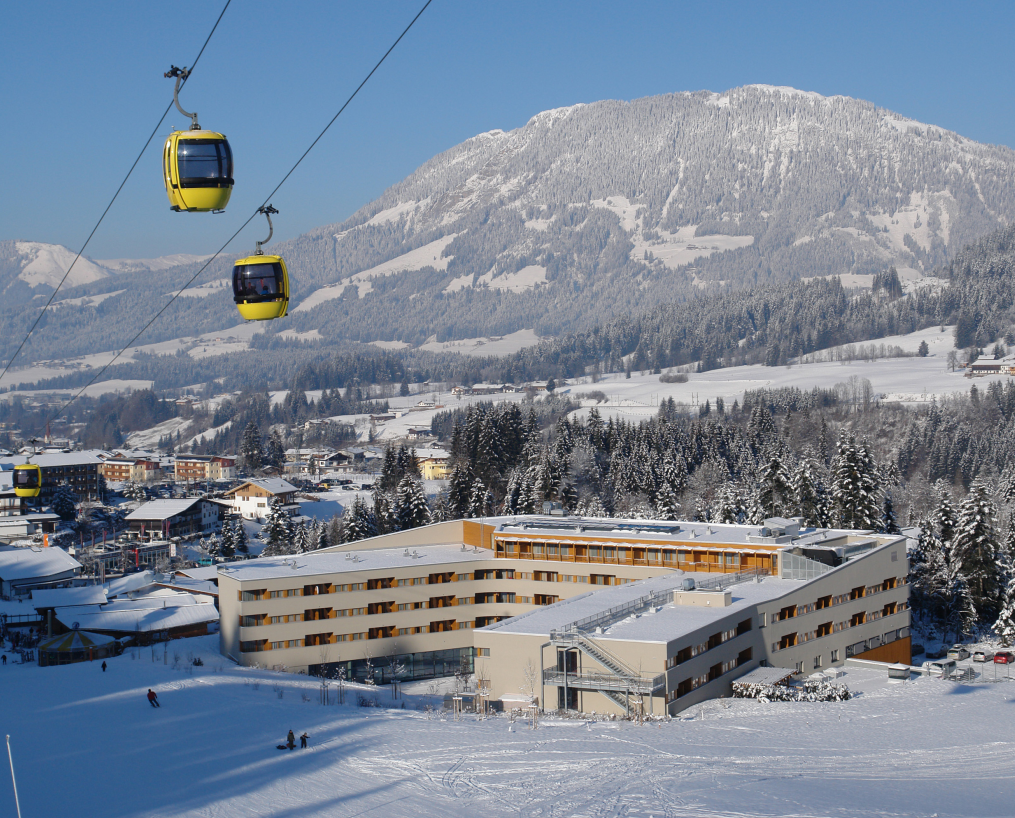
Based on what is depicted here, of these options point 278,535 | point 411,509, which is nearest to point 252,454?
point 278,535

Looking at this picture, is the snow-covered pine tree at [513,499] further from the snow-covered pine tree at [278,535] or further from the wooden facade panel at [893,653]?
the wooden facade panel at [893,653]

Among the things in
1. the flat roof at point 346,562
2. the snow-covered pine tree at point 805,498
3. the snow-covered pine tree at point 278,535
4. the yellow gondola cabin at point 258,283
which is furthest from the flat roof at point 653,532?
the yellow gondola cabin at point 258,283

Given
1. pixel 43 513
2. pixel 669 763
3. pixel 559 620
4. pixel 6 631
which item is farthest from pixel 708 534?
pixel 43 513

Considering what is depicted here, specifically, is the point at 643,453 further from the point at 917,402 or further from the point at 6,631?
the point at 917,402

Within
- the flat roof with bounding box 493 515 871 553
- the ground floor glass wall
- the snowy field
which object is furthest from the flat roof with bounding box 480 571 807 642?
the ground floor glass wall

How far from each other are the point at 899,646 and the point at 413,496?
3228 cm

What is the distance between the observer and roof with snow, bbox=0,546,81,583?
202ft

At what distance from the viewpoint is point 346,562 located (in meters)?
45.3

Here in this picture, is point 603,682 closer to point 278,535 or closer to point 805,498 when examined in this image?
point 805,498

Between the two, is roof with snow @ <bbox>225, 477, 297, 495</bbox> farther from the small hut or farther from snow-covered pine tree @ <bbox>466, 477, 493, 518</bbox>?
the small hut

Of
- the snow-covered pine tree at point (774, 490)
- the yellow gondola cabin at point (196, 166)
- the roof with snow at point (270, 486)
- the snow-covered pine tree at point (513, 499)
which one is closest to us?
the yellow gondola cabin at point (196, 166)

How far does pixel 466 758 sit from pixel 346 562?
24.1 metres

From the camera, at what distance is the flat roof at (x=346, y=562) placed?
4300cm

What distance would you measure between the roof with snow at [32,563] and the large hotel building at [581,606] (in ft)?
74.0
